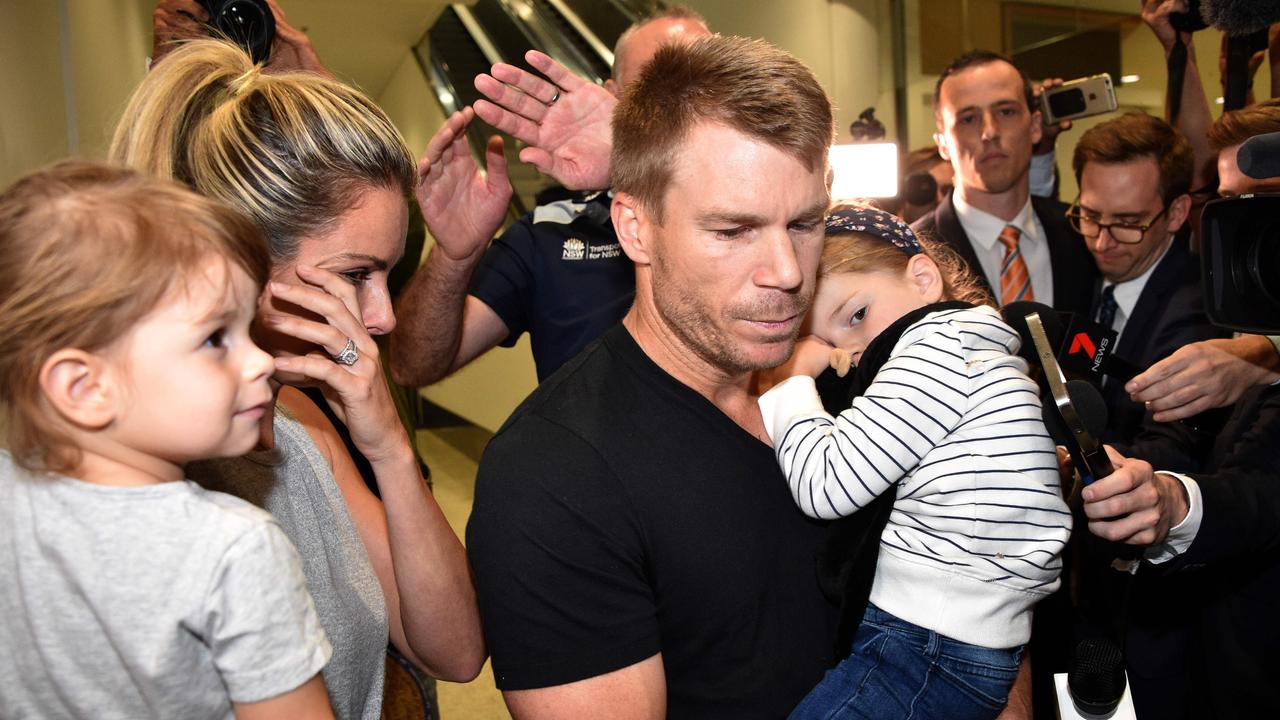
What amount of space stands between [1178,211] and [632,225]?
2.07 m

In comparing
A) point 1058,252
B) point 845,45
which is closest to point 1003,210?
point 1058,252

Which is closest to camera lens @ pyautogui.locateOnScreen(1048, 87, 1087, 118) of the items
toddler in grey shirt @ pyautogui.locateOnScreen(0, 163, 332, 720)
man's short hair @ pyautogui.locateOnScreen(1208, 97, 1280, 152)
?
man's short hair @ pyautogui.locateOnScreen(1208, 97, 1280, 152)

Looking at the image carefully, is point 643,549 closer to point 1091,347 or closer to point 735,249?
point 735,249

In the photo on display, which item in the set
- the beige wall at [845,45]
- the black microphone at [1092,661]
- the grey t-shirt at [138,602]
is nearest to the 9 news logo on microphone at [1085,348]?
the black microphone at [1092,661]

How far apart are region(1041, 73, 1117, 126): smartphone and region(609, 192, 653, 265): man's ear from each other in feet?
7.81

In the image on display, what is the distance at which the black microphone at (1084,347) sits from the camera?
171 centimetres

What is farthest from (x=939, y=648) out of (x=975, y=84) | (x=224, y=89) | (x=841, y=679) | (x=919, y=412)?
(x=975, y=84)

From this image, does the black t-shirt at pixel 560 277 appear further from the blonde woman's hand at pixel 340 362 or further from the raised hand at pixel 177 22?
the blonde woman's hand at pixel 340 362

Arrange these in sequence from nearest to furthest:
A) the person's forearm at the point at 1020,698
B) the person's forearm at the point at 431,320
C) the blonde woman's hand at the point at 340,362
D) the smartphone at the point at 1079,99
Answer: the blonde woman's hand at the point at 340,362
the person's forearm at the point at 1020,698
the person's forearm at the point at 431,320
the smartphone at the point at 1079,99

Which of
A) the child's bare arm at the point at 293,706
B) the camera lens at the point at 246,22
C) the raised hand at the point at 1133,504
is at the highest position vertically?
the camera lens at the point at 246,22

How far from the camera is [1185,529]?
183cm

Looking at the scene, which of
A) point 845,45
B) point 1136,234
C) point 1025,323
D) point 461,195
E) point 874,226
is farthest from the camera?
point 845,45

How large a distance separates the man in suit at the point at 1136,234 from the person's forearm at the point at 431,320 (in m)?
1.81

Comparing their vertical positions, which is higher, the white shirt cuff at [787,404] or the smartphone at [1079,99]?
the smartphone at [1079,99]
